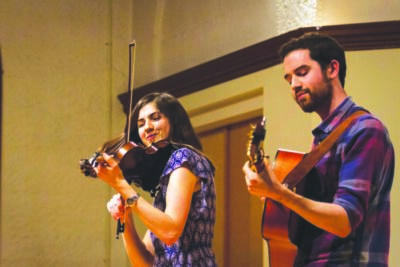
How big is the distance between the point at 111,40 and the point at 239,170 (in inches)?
59.0

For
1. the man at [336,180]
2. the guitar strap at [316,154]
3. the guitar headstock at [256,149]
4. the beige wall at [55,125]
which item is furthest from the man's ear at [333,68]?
the beige wall at [55,125]

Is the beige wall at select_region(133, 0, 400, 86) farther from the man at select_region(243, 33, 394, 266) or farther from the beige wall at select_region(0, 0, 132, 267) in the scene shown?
the man at select_region(243, 33, 394, 266)

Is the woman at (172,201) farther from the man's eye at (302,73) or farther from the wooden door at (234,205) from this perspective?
the wooden door at (234,205)

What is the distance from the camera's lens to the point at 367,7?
397cm

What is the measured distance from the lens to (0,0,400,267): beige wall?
4.98m

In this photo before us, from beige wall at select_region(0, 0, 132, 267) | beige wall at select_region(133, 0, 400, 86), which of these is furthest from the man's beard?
beige wall at select_region(0, 0, 132, 267)

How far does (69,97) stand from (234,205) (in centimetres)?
145

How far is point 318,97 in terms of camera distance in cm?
200

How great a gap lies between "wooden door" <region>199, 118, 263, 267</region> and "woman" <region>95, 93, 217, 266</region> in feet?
6.10

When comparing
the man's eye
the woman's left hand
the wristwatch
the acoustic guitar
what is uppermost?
the man's eye

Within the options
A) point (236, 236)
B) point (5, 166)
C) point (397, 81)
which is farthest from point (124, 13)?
point (397, 81)

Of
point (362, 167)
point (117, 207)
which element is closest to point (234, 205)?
point (117, 207)

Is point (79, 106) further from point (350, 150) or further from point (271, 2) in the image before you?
point (350, 150)

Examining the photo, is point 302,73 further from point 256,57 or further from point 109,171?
point 256,57
